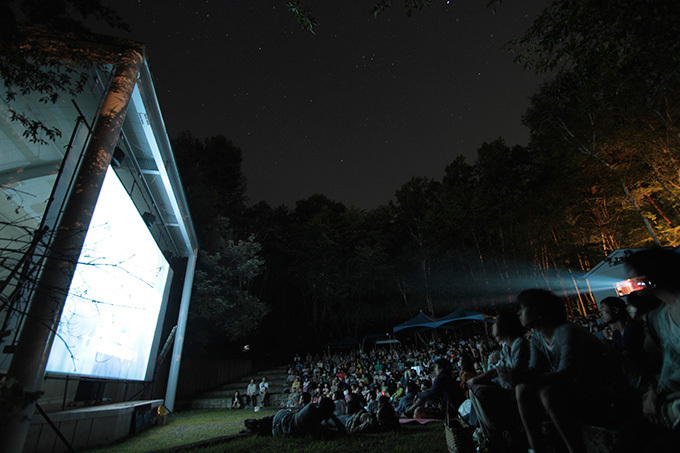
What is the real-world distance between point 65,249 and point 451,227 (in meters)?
20.7

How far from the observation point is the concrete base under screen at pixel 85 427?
14.0ft

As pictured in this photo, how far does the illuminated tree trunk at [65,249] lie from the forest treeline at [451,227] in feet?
21.7

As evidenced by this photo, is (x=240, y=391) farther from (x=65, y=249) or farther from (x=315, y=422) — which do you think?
(x=65, y=249)

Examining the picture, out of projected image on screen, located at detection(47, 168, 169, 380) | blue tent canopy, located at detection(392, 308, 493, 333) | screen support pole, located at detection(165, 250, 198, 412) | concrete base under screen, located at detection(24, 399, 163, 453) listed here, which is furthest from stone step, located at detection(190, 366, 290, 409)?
blue tent canopy, located at detection(392, 308, 493, 333)

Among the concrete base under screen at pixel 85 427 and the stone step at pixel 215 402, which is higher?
the concrete base under screen at pixel 85 427

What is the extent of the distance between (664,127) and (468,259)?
38.0 feet

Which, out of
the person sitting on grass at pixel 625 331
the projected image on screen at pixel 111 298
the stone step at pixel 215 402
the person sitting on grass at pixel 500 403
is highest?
the projected image on screen at pixel 111 298

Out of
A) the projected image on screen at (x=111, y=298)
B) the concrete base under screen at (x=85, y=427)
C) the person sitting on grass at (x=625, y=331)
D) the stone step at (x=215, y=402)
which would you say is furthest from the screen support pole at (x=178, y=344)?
the person sitting on grass at (x=625, y=331)

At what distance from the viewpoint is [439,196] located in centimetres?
2217

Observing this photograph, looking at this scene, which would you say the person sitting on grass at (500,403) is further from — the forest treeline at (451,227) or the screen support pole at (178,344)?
the screen support pole at (178,344)

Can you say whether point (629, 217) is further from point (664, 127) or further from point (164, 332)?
point (164, 332)

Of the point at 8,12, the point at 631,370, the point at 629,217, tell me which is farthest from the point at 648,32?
the point at 629,217

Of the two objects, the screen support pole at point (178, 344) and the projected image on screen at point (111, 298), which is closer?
the projected image on screen at point (111, 298)

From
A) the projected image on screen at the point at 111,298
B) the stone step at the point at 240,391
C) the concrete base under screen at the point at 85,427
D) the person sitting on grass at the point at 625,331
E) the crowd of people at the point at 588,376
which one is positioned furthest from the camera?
the stone step at the point at 240,391
